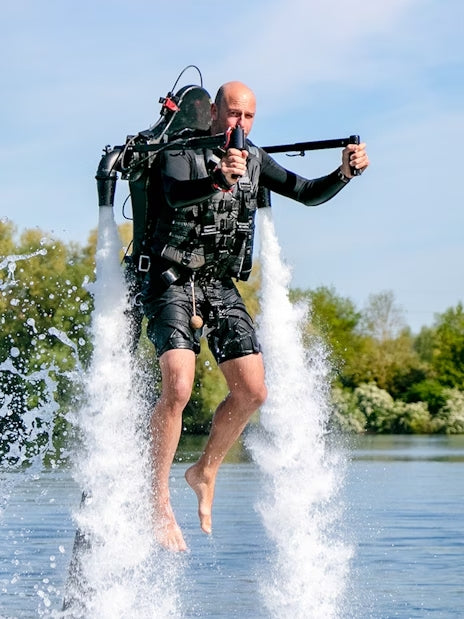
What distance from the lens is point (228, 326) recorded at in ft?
27.8

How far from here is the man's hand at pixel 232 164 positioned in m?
7.57

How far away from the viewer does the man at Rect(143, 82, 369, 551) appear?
815 cm

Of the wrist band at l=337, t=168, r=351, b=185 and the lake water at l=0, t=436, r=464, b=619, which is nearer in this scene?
the wrist band at l=337, t=168, r=351, b=185

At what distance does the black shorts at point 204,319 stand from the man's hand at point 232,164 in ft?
3.26

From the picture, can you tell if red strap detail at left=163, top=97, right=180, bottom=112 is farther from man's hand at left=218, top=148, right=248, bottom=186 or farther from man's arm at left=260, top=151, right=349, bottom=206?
man's hand at left=218, top=148, right=248, bottom=186

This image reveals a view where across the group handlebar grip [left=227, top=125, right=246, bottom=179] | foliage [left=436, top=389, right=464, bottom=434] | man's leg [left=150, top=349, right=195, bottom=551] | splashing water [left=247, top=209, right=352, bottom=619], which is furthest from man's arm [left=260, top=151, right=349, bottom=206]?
foliage [left=436, top=389, right=464, bottom=434]

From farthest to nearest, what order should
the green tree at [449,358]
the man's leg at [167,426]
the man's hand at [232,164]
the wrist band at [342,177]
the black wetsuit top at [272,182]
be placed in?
1. the green tree at [449,358]
2. the wrist band at [342,177]
3. the man's leg at [167,426]
4. the black wetsuit top at [272,182]
5. the man's hand at [232,164]

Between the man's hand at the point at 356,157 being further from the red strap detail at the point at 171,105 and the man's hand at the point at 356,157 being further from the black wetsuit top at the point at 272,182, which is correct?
the red strap detail at the point at 171,105

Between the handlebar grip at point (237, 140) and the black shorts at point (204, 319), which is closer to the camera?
the handlebar grip at point (237, 140)

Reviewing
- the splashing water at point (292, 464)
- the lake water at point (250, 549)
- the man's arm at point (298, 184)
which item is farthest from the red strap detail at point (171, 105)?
the lake water at point (250, 549)

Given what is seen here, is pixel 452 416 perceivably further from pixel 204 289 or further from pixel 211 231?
pixel 211 231

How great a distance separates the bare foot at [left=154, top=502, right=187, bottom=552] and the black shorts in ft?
3.10

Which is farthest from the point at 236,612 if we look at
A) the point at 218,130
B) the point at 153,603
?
the point at 218,130

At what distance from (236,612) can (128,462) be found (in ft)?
5.77
